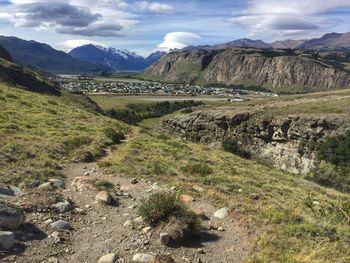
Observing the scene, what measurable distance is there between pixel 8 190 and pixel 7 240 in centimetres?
436

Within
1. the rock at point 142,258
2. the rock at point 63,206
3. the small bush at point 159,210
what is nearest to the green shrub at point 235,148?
the rock at point 63,206

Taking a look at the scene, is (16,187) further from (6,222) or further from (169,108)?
(169,108)

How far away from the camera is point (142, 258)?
33.3 ft

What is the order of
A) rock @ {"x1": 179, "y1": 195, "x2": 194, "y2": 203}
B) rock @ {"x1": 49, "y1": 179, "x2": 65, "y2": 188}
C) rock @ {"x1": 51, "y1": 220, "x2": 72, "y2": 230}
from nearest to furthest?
1. rock @ {"x1": 51, "y1": 220, "x2": 72, "y2": 230}
2. rock @ {"x1": 179, "y1": 195, "x2": 194, "y2": 203}
3. rock @ {"x1": 49, "y1": 179, "x2": 65, "y2": 188}

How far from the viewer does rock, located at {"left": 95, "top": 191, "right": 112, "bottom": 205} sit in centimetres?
1419

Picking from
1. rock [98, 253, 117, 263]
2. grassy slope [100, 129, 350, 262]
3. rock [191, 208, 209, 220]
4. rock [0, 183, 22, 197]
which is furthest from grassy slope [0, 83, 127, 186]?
rock [98, 253, 117, 263]

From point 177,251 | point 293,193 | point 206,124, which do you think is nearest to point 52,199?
point 177,251

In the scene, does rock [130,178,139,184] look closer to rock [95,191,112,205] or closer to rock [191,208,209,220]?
rock [95,191,112,205]

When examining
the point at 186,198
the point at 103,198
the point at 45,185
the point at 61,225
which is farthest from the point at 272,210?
the point at 45,185

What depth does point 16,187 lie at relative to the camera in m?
15.1

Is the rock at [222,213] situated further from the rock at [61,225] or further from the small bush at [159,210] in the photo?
the rock at [61,225]

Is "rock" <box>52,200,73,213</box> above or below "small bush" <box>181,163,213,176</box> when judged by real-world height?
above

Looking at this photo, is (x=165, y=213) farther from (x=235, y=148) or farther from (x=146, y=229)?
(x=235, y=148)

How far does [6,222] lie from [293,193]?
13267mm
